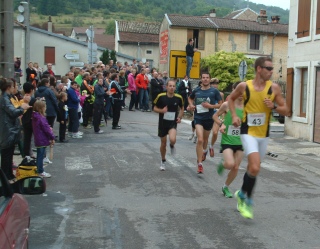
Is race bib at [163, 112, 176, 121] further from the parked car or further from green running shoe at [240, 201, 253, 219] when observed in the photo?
the parked car

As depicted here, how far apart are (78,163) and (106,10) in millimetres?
143710

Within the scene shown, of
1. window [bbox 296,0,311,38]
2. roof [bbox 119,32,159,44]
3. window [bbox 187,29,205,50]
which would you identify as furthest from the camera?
roof [bbox 119,32,159,44]

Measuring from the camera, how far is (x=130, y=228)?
7500 millimetres

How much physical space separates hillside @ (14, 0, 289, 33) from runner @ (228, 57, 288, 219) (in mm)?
121173

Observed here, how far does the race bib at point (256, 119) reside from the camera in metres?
7.68

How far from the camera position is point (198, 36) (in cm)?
6206

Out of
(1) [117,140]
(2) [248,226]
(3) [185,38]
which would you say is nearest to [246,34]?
(3) [185,38]

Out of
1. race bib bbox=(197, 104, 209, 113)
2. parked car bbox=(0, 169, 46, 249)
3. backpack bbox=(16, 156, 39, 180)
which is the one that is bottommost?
backpack bbox=(16, 156, 39, 180)

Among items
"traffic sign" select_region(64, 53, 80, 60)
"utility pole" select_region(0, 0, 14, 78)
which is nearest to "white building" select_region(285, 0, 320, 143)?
"utility pole" select_region(0, 0, 14, 78)

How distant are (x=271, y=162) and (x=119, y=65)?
53.2ft

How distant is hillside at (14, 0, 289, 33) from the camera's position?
Answer: 131 metres

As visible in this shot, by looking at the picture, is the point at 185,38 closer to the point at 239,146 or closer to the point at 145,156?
the point at 145,156

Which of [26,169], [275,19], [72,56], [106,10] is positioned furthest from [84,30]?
[26,169]

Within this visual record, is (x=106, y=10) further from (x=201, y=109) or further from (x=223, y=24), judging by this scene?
(x=201, y=109)
